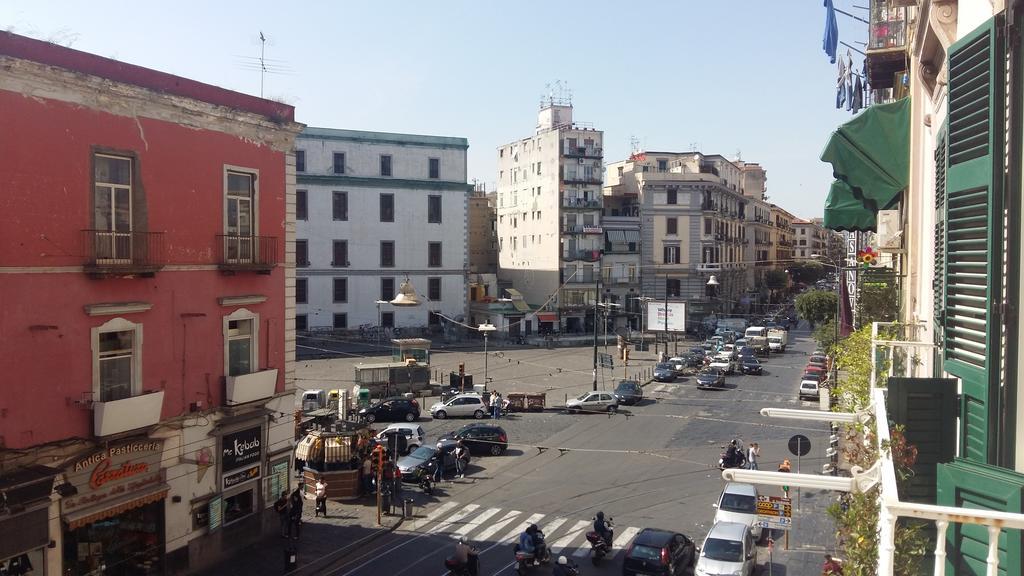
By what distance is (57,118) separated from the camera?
49.5ft

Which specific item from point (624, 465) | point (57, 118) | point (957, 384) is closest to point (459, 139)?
point (624, 465)

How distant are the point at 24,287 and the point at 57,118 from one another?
3.17 m

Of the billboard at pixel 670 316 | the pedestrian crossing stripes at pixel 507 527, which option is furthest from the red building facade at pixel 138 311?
the billboard at pixel 670 316

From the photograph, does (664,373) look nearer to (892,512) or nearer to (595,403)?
(595,403)

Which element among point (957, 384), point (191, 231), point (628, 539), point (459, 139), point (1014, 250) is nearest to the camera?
point (1014, 250)

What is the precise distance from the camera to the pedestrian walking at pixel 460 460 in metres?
28.0

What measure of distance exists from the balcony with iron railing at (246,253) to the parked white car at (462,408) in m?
18.6

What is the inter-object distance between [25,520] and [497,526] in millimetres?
11565

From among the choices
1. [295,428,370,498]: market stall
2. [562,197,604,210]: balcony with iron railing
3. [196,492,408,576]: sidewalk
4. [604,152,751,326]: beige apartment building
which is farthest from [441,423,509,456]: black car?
[604,152,751,326]: beige apartment building

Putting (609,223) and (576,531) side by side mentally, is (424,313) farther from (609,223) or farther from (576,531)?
(576,531)

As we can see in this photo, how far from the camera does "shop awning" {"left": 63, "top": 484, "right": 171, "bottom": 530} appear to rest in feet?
49.6

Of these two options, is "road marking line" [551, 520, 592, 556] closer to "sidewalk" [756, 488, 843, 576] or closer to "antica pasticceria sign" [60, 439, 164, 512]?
"sidewalk" [756, 488, 843, 576]

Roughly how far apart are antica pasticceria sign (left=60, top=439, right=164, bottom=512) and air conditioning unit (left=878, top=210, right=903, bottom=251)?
1567 cm

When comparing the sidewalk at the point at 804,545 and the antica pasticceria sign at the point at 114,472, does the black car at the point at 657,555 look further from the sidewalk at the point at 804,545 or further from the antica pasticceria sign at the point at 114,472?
the antica pasticceria sign at the point at 114,472
